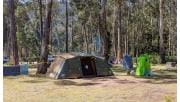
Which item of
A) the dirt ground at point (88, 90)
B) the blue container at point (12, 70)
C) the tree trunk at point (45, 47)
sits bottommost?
the dirt ground at point (88, 90)

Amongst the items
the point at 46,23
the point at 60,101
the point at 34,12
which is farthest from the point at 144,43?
the point at 60,101

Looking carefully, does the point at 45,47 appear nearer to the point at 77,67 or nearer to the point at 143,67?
the point at 77,67

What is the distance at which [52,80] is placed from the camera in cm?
1814

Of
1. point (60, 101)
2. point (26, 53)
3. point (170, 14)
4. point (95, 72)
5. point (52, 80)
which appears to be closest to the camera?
point (60, 101)

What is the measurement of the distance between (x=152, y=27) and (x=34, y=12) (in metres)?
16.7

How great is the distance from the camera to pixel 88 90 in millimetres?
14633

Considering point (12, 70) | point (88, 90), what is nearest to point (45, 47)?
point (12, 70)

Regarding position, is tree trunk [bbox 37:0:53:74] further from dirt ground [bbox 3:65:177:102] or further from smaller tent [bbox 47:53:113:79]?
dirt ground [bbox 3:65:177:102]

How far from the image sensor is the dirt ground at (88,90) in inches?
490

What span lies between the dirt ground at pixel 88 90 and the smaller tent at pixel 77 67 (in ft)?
2.65

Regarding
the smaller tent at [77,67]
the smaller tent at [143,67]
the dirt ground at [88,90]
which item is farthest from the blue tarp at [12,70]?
the smaller tent at [143,67]

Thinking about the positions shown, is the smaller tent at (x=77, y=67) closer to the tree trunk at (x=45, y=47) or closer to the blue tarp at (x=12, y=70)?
the tree trunk at (x=45, y=47)

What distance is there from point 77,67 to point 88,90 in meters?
4.64

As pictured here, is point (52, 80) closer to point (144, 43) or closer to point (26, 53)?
point (144, 43)
